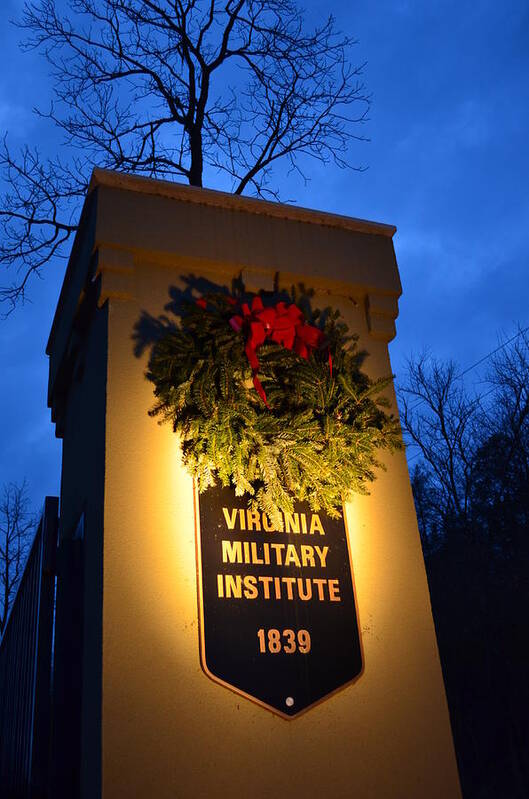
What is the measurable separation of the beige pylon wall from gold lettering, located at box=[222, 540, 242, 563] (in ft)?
0.66

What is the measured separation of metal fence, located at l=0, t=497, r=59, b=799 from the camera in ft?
16.4

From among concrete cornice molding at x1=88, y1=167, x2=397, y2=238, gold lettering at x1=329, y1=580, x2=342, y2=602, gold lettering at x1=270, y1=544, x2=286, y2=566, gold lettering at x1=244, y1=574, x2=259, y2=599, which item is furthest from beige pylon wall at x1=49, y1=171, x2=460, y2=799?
gold lettering at x1=270, y1=544, x2=286, y2=566

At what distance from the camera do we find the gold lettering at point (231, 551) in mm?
4387

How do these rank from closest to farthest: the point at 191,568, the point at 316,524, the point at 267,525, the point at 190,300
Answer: the point at 191,568 → the point at 267,525 → the point at 316,524 → the point at 190,300

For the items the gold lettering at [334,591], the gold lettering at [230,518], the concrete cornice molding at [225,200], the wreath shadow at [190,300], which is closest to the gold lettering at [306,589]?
the gold lettering at [334,591]

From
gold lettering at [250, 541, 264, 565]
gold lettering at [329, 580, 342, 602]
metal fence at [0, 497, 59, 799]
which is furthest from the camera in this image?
metal fence at [0, 497, 59, 799]

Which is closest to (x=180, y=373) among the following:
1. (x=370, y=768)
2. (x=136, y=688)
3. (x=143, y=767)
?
(x=136, y=688)

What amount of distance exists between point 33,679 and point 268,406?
2608 millimetres

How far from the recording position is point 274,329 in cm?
489

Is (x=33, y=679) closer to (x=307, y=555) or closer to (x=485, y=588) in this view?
(x=307, y=555)

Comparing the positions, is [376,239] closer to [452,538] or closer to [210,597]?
[210,597]

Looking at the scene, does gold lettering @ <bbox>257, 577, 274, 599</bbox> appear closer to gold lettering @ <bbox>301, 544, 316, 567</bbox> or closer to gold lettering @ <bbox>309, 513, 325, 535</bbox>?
gold lettering @ <bbox>301, 544, 316, 567</bbox>

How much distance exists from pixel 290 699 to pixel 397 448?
179 cm

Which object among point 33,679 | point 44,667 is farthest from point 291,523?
point 33,679
